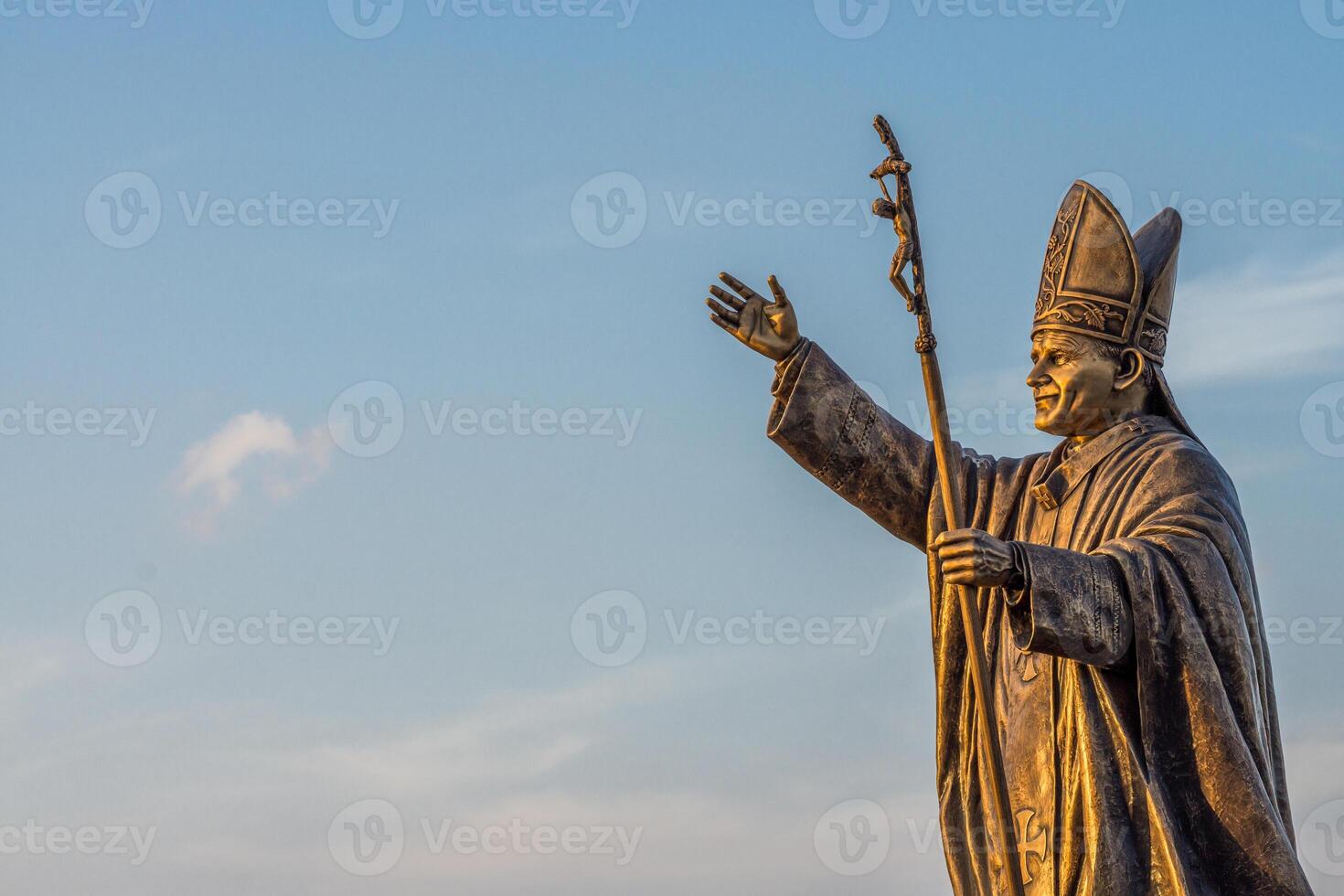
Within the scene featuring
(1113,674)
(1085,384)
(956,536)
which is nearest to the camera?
(956,536)

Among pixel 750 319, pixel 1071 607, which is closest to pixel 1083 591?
pixel 1071 607

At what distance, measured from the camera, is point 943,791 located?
518 inches

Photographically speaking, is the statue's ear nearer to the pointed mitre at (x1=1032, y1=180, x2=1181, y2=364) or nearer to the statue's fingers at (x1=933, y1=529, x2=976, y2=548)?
the pointed mitre at (x1=1032, y1=180, x2=1181, y2=364)

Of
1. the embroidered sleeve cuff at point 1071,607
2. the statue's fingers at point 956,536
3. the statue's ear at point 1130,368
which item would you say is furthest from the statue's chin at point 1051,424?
the statue's fingers at point 956,536

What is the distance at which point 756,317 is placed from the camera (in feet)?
43.1

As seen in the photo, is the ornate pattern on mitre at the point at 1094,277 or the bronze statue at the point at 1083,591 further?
the ornate pattern on mitre at the point at 1094,277

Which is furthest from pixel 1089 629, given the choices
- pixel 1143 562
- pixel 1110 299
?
pixel 1110 299

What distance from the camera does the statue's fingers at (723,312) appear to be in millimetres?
13094

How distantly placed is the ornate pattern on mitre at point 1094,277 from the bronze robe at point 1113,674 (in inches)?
23.6

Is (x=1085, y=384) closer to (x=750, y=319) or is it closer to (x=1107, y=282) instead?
(x=1107, y=282)

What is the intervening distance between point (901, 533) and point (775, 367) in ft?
4.00

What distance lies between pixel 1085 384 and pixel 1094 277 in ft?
1.96

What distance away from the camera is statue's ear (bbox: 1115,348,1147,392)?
42.9ft

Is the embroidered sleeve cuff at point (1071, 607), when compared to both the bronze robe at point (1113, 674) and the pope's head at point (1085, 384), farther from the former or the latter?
the pope's head at point (1085, 384)
